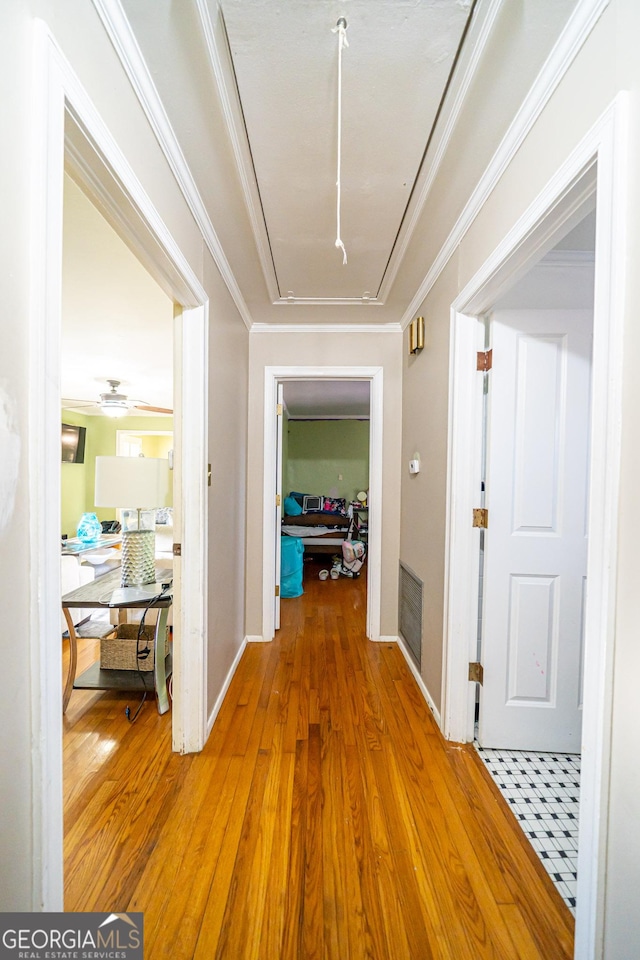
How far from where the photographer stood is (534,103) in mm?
1075

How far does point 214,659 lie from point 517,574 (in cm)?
157

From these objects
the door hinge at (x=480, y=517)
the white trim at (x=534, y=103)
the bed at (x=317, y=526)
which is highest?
the white trim at (x=534, y=103)

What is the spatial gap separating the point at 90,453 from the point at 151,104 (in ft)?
23.6

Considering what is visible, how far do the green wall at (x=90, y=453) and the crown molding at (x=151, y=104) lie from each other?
5552 mm

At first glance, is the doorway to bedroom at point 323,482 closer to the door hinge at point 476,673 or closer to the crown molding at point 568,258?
the door hinge at point 476,673

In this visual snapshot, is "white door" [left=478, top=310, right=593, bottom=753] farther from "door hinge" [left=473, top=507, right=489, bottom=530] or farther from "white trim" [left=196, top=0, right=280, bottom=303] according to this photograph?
"white trim" [left=196, top=0, right=280, bottom=303]

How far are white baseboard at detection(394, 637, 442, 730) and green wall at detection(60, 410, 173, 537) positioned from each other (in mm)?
5321

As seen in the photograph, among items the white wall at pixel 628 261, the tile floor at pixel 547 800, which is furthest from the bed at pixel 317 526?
the white wall at pixel 628 261

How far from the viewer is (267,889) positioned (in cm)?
116

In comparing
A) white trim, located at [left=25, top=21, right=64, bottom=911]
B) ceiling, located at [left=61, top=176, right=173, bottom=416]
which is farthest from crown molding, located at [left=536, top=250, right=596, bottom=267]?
ceiling, located at [left=61, top=176, right=173, bottom=416]

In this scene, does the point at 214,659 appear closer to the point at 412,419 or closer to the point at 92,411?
the point at 412,419

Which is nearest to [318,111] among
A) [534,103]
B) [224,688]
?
[534,103]

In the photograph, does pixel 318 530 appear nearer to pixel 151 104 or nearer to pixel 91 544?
pixel 91 544

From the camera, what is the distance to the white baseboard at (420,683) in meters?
1.94
